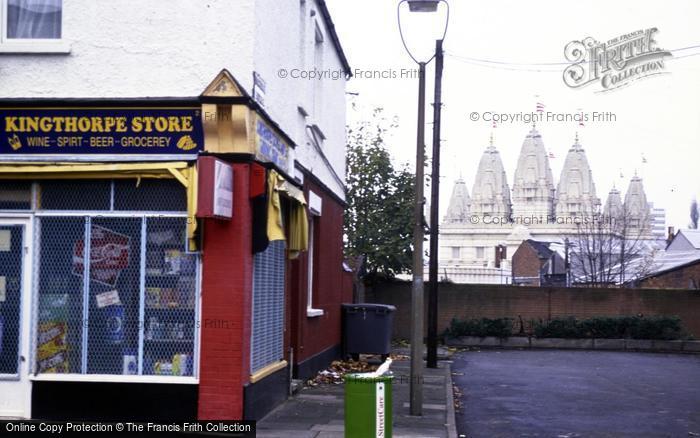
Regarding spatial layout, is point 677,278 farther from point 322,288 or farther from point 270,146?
point 270,146

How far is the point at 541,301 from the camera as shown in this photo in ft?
109

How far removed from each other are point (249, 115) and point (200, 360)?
9.46ft

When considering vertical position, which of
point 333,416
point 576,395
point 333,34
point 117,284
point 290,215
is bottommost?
point 576,395

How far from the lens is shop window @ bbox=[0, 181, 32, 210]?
12008 mm

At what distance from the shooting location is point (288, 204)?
14414 millimetres

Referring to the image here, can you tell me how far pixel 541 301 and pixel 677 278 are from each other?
23.6 metres

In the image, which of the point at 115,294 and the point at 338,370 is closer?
the point at 115,294

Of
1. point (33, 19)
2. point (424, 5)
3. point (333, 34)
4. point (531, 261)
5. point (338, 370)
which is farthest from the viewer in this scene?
point (531, 261)

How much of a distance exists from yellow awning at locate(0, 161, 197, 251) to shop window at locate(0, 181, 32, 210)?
0.61ft

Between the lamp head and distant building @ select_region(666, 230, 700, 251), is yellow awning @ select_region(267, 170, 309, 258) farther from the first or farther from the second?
distant building @ select_region(666, 230, 700, 251)

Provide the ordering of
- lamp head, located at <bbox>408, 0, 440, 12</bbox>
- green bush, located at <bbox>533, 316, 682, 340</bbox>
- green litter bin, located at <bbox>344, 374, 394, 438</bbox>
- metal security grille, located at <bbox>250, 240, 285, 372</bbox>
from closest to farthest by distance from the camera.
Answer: green litter bin, located at <bbox>344, 374, 394, 438</bbox>, metal security grille, located at <bbox>250, 240, 285, 372</bbox>, lamp head, located at <bbox>408, 0, 440, 12</bbox>, green bush, located at <bbox>533, 316, 682, 340</bbox>

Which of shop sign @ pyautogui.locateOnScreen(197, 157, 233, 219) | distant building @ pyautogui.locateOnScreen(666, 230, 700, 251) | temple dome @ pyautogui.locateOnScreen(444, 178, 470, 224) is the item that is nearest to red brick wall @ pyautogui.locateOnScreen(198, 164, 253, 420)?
shop sign @ pyautogui.locateOnScreen(197, 157, 233, 219)

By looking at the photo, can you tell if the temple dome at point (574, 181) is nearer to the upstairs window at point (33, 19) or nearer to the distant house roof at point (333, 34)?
the distant house roof at point (333, 34)

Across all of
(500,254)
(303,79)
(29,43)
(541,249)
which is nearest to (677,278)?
(541,249)
